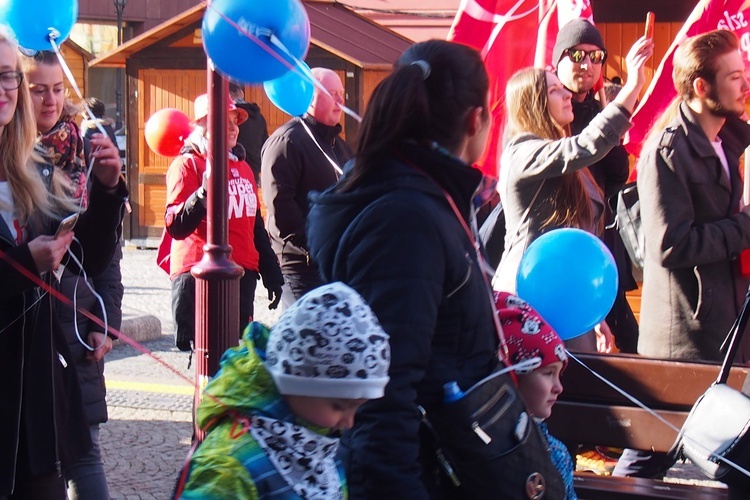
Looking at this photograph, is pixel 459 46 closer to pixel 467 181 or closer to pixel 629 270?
pixel 467 181

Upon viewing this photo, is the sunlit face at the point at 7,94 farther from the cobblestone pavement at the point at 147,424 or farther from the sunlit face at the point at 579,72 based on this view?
the sunlit face at the point at 579,72

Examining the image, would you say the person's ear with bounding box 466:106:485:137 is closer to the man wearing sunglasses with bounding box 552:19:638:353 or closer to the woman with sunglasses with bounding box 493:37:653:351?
the woman with sunglasses with bounding box 493:37:653:351

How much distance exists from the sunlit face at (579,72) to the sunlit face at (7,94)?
2770 mm

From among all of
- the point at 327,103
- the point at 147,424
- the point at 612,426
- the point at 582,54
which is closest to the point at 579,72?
the point at 582,54

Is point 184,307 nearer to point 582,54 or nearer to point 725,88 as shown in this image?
point 582,54

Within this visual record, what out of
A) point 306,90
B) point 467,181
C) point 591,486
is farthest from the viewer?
point 306,90

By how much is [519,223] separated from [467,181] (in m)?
1.93

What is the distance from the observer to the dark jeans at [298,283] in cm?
553

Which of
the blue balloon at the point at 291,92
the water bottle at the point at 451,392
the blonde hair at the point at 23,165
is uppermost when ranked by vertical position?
the blue balloon at the point at 291,92

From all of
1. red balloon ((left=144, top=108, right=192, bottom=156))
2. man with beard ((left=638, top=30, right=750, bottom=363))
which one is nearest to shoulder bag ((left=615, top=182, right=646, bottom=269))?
man with beard ((left=638, top=30, right=750, bottom=363))

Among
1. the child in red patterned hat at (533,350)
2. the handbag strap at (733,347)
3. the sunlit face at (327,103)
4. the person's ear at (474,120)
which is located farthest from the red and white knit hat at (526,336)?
the sunlit face at (327,103)

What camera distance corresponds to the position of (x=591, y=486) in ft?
12.0

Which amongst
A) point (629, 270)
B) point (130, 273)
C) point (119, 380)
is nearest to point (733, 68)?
point (629, 270)

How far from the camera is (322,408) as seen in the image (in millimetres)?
2006
